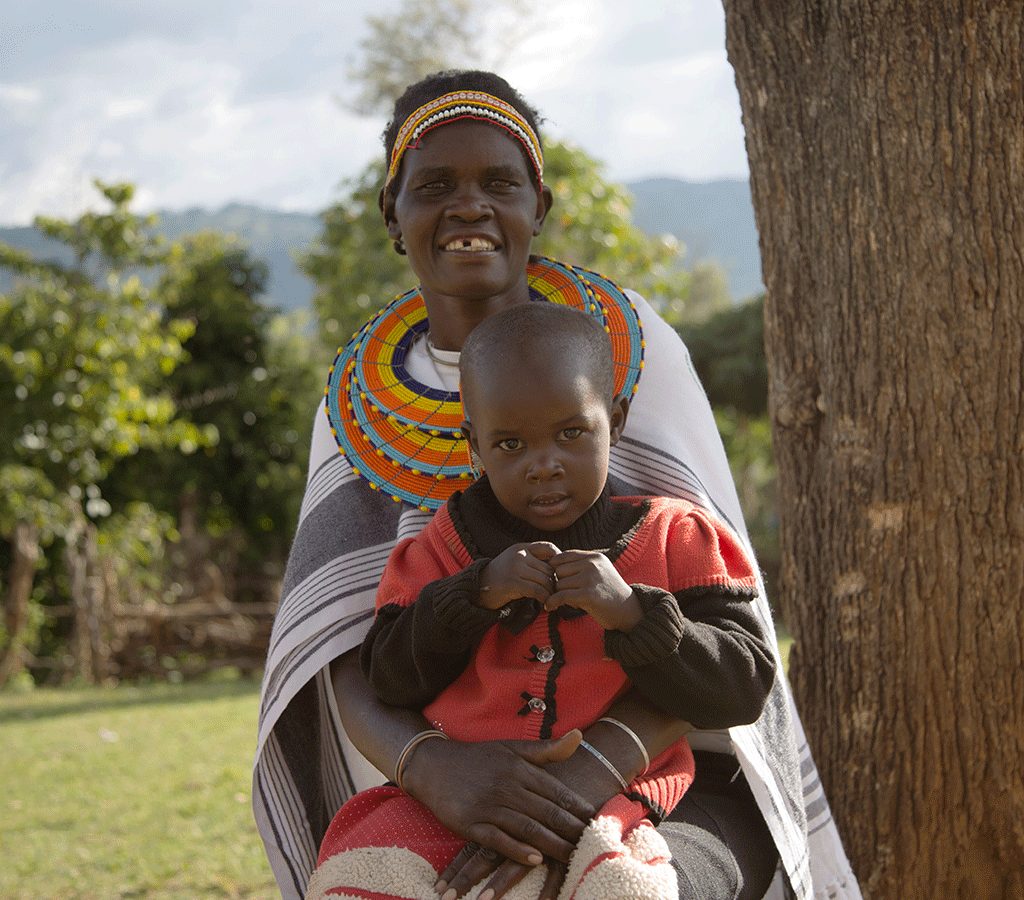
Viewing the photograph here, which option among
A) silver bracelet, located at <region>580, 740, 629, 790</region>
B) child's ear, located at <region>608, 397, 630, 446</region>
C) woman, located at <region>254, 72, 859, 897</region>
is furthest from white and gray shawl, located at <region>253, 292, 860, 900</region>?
silver bracelet, located at <region>580, 740, 629, 790</region>

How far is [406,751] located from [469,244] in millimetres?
1127

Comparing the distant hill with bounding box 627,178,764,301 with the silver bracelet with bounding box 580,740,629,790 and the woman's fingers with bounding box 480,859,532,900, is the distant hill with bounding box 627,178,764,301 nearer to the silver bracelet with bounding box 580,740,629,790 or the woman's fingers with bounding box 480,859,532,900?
the silver bracelet with bounding box 580,740,629,790

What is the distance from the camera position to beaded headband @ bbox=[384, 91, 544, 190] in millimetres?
2666

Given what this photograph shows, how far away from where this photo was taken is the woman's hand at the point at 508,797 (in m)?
1.94

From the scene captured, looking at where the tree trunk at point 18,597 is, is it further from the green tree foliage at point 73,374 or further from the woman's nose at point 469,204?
the woman's nose at point 469,204

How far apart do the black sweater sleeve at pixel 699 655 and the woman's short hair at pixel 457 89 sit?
3.86 ft

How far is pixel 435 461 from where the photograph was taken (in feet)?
8.93

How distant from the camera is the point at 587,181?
13273 millimetres

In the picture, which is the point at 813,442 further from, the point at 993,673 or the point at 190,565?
the point at 190,565

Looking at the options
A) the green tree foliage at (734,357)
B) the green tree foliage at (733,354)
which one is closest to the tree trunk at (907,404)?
the green tree foliage at (734,357)

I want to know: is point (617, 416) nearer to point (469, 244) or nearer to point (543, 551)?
point (543, 551)

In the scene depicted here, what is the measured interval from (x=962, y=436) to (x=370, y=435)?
1.44 meters

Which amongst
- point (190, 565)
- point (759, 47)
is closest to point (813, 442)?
point (759, 47)

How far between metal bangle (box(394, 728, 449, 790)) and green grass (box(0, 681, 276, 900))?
9.48 feet
